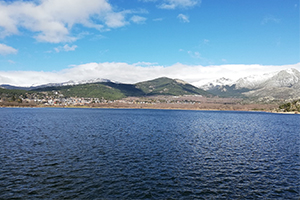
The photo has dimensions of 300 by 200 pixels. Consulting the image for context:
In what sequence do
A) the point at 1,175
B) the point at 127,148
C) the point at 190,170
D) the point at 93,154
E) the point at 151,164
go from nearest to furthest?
the point at 1,175, the point at 190,170, the point at 151,164, the point at 93,154, the point at 127,148

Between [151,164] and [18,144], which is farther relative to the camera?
[18,144]

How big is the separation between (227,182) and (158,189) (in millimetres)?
10683

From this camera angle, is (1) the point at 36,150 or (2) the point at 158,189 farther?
(1) the point at 36,150

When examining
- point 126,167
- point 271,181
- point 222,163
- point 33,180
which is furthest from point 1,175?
point 271,181

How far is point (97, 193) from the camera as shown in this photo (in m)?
24.5

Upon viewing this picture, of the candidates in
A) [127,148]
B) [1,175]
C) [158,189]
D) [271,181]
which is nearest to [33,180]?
[1,175]

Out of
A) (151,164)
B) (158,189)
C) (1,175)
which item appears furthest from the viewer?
(151,164)

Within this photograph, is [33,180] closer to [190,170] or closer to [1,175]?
[1,175]

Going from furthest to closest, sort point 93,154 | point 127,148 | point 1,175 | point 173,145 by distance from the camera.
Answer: point 173,145, point 127,148, point 93,154, point 1,175

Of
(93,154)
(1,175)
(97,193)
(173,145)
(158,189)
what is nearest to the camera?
(97,193)

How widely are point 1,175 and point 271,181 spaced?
131 ft

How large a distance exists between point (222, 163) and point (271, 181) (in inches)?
→ 376

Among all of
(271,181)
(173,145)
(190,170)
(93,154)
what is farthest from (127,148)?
(271,181)

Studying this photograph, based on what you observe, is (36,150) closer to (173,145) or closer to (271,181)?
(173,145)
